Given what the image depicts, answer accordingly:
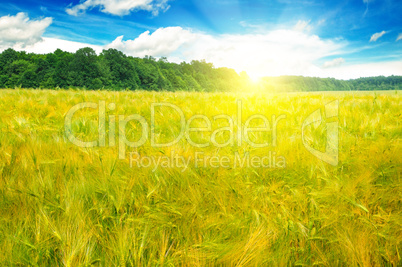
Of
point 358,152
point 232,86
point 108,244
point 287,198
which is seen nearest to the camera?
point 108,244

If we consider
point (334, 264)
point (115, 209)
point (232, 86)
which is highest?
point (232, 86)

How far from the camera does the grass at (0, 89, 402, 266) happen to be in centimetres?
99

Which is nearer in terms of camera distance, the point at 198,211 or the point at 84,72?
the point at 198,211

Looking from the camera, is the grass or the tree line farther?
the tree line

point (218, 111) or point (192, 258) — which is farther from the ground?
point (218, 111)

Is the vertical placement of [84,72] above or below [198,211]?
above

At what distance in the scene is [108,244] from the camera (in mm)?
1068

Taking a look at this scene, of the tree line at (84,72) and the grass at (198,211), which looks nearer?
the grass at (198,211)

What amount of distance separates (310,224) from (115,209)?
1052 mm

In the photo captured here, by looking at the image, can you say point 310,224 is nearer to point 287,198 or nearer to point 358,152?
point 287,198

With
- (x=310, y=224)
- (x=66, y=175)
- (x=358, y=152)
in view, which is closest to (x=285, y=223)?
(x=310, y=224)

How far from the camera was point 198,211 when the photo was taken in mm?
1271

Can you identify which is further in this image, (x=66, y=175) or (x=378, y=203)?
(x=66, y=175)

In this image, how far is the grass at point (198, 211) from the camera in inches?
38.9
